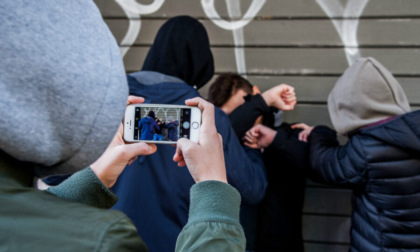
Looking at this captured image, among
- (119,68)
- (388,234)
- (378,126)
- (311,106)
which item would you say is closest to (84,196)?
(119,68)

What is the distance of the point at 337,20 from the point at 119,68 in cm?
197

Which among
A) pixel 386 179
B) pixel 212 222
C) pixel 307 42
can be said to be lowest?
pixel 386 179

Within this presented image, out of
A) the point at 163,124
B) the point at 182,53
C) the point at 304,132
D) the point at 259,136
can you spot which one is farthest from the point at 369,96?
the point at 163,124

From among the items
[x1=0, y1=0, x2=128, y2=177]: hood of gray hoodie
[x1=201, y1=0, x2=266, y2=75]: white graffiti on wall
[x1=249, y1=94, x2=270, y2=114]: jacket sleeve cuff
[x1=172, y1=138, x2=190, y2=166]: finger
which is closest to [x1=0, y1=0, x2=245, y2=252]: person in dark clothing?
[x1=0, y1=0, x2=128, y2=177]: hood of gray hoodie

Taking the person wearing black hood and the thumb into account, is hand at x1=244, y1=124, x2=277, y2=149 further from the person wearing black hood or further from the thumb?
the thumb

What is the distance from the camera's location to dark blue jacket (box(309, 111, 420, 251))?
1.61 meters

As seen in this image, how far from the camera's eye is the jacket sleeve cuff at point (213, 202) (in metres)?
0.79

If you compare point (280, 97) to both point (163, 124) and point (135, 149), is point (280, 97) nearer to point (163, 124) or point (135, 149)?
point (163, 124)

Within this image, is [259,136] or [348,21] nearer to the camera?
[259,136]

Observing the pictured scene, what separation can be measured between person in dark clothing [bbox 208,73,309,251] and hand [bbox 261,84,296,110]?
0.04ft

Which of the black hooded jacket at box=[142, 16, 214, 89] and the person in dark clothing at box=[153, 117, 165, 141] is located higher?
the black hooded jacket at box=[142, 16, 214, 89]

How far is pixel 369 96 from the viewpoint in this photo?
5.73 ft

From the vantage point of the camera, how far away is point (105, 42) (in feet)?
2.34

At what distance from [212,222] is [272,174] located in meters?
1.40
